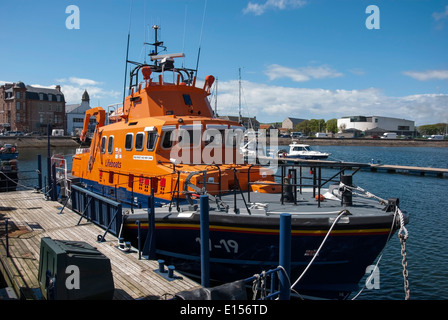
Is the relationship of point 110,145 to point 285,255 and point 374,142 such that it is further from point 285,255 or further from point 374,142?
point 374,142

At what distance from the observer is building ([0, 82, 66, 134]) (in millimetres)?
69250

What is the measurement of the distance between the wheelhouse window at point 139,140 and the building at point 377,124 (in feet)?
425

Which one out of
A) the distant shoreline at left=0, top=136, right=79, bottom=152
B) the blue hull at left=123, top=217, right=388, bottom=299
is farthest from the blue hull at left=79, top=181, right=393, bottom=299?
the distant shoreline at left=0, top=136, right=79, bottom=152

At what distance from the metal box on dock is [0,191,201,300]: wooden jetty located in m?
0.60

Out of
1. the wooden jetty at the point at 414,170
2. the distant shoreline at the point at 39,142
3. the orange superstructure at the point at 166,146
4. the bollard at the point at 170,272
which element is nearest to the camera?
the bollard at the point at 170,272

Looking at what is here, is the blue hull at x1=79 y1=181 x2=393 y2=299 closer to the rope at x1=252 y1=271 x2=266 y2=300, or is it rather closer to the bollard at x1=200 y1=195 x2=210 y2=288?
the bollard at x1=200 y1=195 x2=210 y2=288

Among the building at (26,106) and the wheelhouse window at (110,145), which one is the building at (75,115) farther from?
the wheelhouse window at (110,145)

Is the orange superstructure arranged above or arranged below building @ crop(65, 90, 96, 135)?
below

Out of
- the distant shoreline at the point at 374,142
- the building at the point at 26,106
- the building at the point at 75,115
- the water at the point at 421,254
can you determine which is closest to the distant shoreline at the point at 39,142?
the building at the point at 26,106

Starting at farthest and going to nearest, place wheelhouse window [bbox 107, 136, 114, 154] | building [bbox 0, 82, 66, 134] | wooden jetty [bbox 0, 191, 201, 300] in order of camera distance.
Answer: building [bbox 0, 82, 66, 134] → wheelhouse window [bbox 107, 136, 114, 154] → wooden jetty [bbox 0, 191, 201, 300]

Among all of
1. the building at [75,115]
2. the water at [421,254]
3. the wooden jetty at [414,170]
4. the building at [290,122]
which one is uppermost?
the building at [290,122]

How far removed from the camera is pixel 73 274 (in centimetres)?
470

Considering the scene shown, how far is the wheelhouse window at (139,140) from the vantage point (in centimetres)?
915

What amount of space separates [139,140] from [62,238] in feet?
9.97
